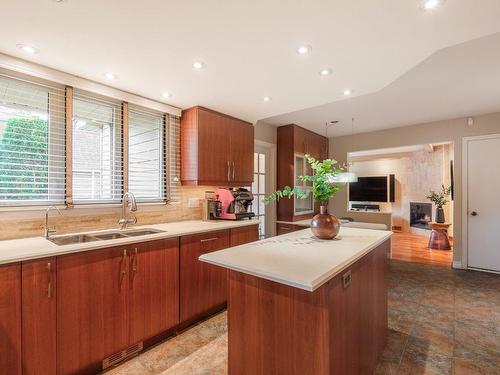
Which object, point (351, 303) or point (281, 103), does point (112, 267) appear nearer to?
point (351, 303)

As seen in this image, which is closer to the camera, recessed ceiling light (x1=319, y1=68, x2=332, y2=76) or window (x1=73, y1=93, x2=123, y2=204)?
recessed ceiling light (x1=319, y1=68, x2=332, y2=76)

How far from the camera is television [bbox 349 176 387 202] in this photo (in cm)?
775

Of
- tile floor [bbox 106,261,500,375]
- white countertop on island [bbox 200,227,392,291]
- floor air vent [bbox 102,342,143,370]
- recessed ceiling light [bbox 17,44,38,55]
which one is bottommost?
tile floor [bbox 106,261,500,375]

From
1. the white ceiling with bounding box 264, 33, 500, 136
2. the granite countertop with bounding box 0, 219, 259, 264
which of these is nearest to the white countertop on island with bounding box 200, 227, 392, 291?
the granite countertop with bounding box 0, 219, 259, 264

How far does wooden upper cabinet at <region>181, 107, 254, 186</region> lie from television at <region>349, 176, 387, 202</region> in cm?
547

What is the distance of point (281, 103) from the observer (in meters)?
2.93

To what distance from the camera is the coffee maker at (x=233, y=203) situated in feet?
10.1

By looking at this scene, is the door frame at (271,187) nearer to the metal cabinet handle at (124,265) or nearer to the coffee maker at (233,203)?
the coffee maker at (233,203)

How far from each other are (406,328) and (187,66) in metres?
3.02

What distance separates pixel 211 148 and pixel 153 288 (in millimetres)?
1644

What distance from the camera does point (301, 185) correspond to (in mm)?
4562

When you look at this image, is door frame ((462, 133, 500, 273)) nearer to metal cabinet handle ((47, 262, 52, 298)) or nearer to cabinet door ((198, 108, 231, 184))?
cabinet door ((198, 108, 231, 184))

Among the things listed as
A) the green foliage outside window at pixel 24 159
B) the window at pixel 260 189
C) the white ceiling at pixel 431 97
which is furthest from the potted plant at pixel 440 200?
the green foliage outside window at pixel 24 159

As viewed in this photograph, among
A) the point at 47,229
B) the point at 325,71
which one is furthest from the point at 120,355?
the point at 325,71
